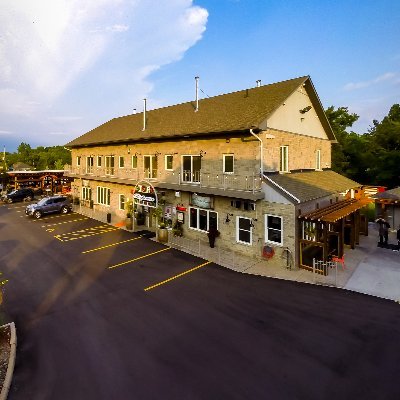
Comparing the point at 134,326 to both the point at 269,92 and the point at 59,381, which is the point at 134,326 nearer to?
the point at 59,381

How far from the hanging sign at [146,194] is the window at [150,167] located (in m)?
0.79

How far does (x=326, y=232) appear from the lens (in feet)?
47.6

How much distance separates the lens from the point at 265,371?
7.88 metres

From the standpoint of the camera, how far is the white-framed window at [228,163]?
18.3 meters

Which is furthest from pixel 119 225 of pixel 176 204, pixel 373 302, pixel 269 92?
pixel 373 302

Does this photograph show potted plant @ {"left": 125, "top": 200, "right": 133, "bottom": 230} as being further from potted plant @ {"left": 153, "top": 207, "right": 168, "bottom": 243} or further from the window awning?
the window awning

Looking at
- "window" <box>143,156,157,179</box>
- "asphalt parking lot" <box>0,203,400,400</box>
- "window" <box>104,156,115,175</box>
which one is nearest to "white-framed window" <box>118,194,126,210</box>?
"window" <box>104,156,115,175</box>

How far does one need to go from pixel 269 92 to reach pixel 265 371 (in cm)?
1839

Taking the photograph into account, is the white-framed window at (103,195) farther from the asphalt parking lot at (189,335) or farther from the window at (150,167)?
the asphalt parking lot at (189,335)

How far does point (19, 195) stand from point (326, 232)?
41.9 meters

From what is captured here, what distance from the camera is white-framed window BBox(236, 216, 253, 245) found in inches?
681

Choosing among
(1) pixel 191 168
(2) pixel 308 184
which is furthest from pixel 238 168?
(2) pixel 308 184

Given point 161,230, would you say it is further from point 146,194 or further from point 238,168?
point 238,168

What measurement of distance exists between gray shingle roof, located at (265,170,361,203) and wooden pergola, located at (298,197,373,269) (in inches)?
41.7
